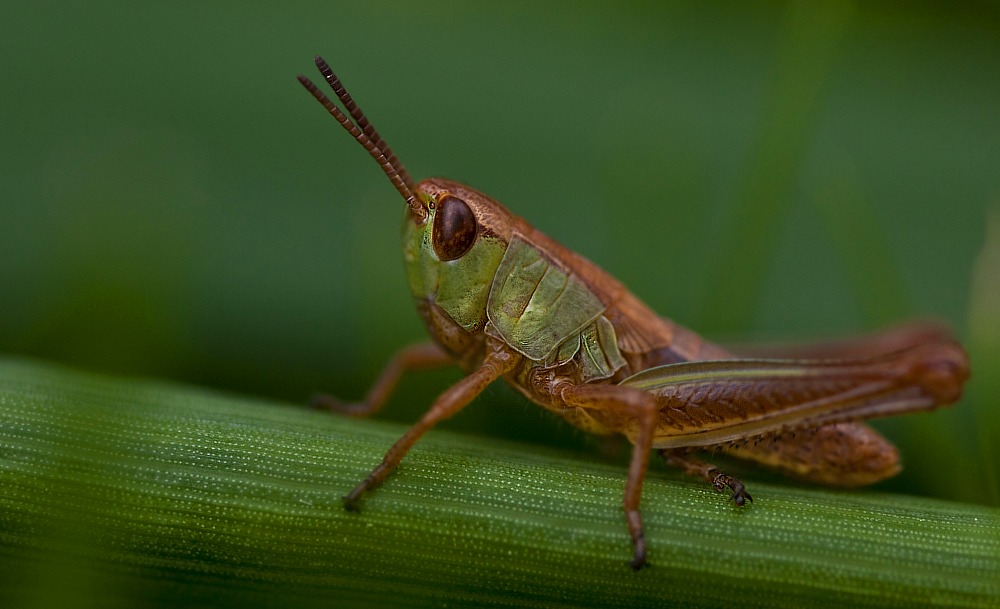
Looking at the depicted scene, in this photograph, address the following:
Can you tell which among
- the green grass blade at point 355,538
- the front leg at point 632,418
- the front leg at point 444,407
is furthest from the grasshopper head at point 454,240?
the green grass blade at point 355,538

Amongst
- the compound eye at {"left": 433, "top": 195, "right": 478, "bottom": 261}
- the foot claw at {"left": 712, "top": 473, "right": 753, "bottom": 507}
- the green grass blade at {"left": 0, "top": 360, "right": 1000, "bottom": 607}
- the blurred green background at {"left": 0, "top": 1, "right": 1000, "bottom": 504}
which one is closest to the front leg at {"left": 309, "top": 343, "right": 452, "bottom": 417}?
the blurred green background at {"left": 0, "top": 1, "right": 1000, "bottom": 504}

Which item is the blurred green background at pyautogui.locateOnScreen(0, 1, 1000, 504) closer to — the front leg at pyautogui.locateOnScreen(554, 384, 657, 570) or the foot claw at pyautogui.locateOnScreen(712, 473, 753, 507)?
the front leg at pyautogui.locateOnScreen(554, 384, 657, 570)

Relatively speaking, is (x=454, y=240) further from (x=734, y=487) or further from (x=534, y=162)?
(x=734, y=487)

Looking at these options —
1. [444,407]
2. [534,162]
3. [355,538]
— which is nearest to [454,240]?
[444,407]

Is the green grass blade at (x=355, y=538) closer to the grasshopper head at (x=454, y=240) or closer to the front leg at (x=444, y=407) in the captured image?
the front leg at (x=444, y=407)

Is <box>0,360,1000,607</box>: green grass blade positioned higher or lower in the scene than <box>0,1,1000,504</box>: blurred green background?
lower

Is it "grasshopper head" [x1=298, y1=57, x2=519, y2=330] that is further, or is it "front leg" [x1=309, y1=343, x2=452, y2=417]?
"front leg" [x1=309, y1=343, x2=452, y2=417]
